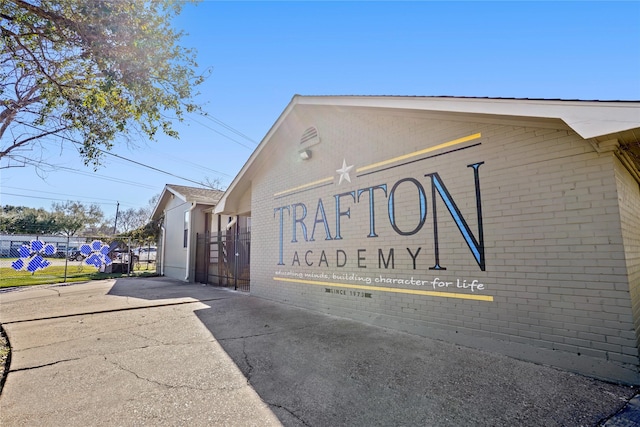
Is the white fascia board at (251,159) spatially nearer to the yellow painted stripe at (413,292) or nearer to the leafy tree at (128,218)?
the yellow painted stripe at (413,292)

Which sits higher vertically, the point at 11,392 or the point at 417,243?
the point at 417,243

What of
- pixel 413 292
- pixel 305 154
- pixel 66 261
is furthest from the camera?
pixel 66 261

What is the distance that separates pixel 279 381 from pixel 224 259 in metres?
9.61

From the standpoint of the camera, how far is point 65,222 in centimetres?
4759

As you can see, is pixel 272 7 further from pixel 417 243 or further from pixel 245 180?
pixel 417 243

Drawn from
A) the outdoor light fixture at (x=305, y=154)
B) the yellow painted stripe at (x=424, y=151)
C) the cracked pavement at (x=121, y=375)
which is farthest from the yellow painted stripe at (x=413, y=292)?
the outdoor light fixture at (x=305, y=154)

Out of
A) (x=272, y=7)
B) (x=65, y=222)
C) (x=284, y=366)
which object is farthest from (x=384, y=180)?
(x=65, y=222)

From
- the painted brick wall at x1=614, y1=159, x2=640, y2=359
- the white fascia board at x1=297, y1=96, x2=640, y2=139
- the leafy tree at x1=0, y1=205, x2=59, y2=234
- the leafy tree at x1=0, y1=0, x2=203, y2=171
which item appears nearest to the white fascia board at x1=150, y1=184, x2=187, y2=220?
the leafy tree at x1=0, y1=0, x2=203, y2=171

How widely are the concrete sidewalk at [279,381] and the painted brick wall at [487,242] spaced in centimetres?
37

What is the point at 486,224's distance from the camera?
4.34m

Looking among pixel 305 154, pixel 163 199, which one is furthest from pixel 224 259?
pixel 163 199

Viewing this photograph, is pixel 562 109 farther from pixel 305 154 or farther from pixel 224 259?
pixel 224 259

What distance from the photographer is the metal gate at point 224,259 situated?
1102cm

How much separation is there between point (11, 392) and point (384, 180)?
5.83m
